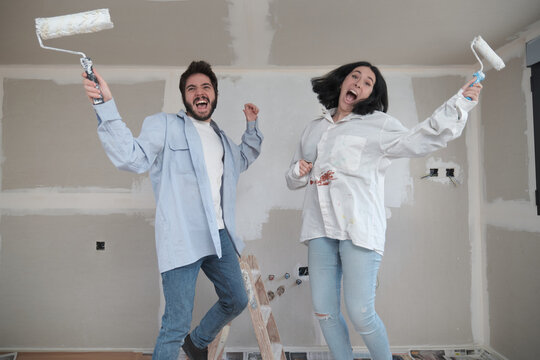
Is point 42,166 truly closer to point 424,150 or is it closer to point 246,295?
point 246,295

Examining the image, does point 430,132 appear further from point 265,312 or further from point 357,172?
point 265,312

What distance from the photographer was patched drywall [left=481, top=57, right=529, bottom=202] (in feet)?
6.91

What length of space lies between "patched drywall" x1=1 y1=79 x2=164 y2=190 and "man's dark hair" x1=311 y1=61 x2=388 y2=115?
1261 millimetres

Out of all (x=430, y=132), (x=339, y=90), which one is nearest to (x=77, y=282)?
(x=339, y=90)

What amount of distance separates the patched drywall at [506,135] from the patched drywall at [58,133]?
2.28 metres

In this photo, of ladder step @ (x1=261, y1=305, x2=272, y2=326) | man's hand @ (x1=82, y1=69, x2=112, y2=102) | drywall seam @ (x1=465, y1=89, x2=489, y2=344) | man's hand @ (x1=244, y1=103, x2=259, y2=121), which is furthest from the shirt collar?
drywall seam @ (x1=465, y1=89, x2=489, y2=344)

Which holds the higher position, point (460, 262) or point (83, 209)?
point (83, 209)

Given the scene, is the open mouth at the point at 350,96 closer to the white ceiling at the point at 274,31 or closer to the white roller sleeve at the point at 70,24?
the white ceiling at the point at 274,31

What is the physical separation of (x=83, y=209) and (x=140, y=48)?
1177mm

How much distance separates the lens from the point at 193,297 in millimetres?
1562

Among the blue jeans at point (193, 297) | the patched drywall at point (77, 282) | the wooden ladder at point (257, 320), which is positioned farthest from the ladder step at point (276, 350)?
the patched drywall at point (77, 282)

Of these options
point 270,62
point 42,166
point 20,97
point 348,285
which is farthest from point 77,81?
point 348,285

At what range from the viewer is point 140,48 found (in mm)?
2221

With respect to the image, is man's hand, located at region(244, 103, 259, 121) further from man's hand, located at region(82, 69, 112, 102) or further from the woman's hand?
the woman's hand
